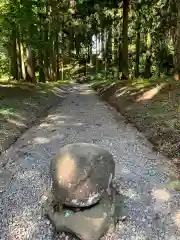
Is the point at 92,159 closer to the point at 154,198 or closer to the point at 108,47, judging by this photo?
the point at 154,198

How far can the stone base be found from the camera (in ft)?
14.4

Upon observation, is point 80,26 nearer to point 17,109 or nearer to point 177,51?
point 177,51

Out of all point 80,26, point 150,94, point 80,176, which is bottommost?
point 150,94

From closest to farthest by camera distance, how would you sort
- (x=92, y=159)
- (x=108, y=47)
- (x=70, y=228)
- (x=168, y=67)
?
(x=70, y=228) → (x=92, y=159) → (x=168, y=67) → (x=108, y=47)

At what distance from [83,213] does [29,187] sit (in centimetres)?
158

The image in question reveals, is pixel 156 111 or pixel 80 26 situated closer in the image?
pixel 156 111

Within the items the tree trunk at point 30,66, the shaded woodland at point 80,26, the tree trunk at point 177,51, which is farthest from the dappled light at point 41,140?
the tree trunk at point 30,66

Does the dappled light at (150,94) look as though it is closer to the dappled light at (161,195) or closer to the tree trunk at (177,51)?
the tree trunk at (177,51)

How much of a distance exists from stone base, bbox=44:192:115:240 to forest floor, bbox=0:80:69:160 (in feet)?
11.4

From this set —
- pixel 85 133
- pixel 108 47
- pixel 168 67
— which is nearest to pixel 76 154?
pixel 85 133

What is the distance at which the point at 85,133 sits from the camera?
30.7 ft

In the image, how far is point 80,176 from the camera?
4.76 m

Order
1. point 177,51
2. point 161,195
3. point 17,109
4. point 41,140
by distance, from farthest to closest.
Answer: point 177,51
point 17,109
point 41,140
point 161,195

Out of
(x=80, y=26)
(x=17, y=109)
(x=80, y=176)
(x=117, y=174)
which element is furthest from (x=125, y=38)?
(x=80, y=26)
